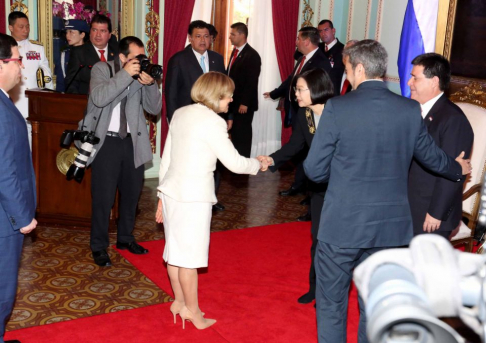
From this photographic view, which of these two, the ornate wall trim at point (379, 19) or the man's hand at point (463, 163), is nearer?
the man's hand at point (463, 163)

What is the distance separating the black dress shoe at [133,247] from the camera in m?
4.73

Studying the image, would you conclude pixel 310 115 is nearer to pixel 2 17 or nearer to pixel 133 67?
pixel 133 67

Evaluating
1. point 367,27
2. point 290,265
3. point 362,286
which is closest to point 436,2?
point 367,27

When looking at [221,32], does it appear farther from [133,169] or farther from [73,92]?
[133,169]

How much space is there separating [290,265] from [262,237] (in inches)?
27.6

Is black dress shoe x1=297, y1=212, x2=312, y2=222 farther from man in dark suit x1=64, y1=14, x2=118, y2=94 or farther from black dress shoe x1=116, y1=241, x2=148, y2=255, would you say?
man in dark suit x1=64, y1=14, x2=118, y2=94

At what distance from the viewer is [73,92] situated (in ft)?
17.5

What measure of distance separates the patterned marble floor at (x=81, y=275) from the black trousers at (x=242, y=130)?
1.27 metres

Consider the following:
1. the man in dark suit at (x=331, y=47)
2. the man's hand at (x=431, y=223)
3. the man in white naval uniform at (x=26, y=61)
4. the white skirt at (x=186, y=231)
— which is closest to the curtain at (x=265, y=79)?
the man in dark suit at (x=331, y=47)

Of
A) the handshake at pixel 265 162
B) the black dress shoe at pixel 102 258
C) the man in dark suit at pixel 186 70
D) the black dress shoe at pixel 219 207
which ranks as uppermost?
the man in dark suit at pixel 186 70

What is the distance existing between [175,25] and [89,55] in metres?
2.16

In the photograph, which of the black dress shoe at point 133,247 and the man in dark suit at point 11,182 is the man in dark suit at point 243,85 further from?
the man in dark suit at point 11,182

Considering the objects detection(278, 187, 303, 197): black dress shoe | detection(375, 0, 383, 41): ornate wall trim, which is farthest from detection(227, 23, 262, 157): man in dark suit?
detection(375, 0, 383, 41): ornate wall trim

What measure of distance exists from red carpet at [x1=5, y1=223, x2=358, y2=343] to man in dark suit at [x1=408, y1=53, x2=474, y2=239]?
92 centimetres
